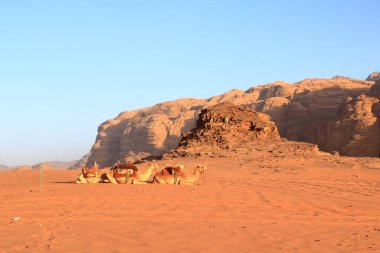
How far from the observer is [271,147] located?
3119 centimetres

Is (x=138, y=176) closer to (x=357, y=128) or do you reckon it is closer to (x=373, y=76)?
(x=357, y=128)

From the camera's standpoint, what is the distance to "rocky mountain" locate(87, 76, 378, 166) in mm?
59750

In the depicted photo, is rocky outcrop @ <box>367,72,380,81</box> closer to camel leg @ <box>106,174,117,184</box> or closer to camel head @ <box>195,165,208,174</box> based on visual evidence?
camel head @ <box>195,165,208,174</box>

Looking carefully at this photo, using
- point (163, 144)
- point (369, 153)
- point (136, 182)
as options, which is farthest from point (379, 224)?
point (163, 144)

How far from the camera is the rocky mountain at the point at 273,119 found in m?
59.8

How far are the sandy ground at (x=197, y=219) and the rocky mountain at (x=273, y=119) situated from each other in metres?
41.2

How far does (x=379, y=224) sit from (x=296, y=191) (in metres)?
5.50

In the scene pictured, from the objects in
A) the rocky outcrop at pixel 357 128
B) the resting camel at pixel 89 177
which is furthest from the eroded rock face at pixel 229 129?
the rocky outcrop at pixel 357 128

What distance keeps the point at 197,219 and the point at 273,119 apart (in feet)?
202

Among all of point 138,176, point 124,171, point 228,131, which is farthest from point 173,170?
point 228,131

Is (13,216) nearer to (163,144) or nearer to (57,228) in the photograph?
(57,228)

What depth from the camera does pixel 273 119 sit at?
6869cm

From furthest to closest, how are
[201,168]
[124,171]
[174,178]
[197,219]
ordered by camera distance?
[201,168]
[124,171]
[174,178]
[197,219]

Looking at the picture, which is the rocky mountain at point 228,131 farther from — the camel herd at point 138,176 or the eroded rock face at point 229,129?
the camel herd at point 138,176
